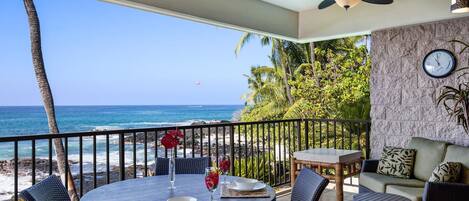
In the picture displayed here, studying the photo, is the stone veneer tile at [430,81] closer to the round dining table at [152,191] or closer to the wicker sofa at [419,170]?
the wicker sofa at [419,170]

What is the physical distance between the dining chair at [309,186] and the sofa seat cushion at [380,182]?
5.72ft

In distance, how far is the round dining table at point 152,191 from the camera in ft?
6.41

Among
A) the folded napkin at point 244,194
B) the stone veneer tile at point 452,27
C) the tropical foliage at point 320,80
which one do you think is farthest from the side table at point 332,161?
the tropical foliage at point 320,80

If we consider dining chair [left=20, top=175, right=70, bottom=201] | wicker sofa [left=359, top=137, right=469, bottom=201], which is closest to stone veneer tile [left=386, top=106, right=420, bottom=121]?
wicker sofa [left=359, top=137, right=469, bottom=201]

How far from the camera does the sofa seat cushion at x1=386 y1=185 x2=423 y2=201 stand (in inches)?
128

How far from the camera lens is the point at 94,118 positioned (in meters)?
22.5

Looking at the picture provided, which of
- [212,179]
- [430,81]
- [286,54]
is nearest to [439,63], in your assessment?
[430,81]

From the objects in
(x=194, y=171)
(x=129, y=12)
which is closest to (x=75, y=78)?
(x=129, y=12)

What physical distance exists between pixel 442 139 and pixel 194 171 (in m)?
2.82

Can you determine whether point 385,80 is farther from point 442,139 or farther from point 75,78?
point 75,78

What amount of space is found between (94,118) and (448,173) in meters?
21.5

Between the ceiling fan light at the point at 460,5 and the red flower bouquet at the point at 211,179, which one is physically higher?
the ceiling fan light at the point at 460,5

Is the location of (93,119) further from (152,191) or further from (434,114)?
(152,191)

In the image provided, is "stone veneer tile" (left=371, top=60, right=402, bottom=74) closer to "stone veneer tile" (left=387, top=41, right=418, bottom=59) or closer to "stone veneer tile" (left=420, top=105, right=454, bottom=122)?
"stone veneer tile" (left=387, top=41, right=418, bottom=59)
